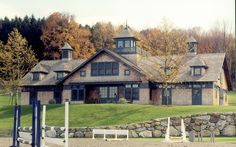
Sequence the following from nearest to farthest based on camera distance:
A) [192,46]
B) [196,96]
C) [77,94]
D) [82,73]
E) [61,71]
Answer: [196,96]
[82,73]
[77,94]
[61,71]
[192,46]

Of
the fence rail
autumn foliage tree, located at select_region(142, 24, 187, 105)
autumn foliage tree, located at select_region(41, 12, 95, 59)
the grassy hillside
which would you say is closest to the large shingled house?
autumn foliage tree, located at select_region(142, 24, 187, 105)

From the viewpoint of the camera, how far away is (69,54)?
71.5m

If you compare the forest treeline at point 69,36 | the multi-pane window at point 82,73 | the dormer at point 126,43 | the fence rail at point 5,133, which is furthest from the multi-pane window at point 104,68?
the forest treeline at point 69,36

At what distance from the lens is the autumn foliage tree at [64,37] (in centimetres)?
9262

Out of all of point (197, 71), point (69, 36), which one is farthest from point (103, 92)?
point (69, 36)

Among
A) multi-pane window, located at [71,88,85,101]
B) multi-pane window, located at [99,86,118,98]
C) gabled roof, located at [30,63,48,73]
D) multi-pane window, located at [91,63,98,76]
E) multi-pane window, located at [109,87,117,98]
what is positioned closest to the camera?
multi-pane window, located at [109,87,117,98]

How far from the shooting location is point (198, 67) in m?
59.4

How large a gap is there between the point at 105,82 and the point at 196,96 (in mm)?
11140

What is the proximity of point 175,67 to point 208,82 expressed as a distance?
4.24 metres

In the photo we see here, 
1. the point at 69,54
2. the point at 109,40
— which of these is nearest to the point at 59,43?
the point at 109,40

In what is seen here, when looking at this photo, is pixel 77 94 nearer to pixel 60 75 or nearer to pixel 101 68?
pixel 60 75

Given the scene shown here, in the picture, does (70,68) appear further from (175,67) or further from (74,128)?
(74,128)

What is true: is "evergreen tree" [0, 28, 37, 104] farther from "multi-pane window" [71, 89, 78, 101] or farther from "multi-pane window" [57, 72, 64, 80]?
"multi-pane window" [71, 89, 78, 101]

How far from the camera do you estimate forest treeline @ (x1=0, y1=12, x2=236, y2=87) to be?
9331cm
